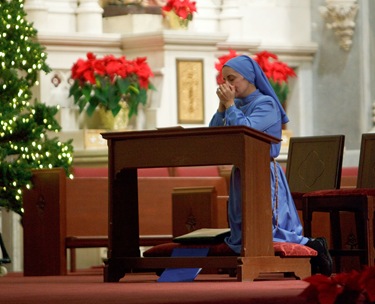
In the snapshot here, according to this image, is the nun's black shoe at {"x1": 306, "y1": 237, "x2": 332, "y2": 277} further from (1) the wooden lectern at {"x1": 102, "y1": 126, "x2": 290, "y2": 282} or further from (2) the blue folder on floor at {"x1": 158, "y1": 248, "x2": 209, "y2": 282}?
(2) the blue folder on floor at {"x1": 158, "y1": 248, "x2": 209, "y2": 282}

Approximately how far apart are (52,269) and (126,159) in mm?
2367

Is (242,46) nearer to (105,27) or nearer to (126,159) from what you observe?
(105,27)

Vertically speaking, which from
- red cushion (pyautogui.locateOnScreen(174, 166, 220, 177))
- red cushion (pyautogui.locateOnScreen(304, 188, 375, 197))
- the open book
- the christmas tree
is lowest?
the open book

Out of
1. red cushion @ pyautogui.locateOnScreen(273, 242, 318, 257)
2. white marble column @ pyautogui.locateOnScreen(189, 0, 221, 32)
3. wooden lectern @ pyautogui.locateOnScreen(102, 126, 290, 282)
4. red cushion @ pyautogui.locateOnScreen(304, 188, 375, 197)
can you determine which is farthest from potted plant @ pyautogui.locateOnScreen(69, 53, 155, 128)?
red cushion @ pyautogui.locateOnScreen(273, 242, 318, 257)

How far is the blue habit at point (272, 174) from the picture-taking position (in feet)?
24.4

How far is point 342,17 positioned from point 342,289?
8.53 meters

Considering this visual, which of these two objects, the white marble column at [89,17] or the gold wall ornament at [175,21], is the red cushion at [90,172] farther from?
the gold wall ornament at [175,21]

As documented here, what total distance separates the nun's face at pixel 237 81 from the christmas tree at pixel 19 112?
8.98ft

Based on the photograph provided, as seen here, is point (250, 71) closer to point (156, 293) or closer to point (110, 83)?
point (156, 293)

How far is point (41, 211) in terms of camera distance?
32.2 feet

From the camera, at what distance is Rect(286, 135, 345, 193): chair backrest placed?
9.40 metres

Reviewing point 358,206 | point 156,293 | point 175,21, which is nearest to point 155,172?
point 175,21

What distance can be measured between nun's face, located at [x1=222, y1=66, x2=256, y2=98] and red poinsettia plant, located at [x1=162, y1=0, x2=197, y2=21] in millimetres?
4683

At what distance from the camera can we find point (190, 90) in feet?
40.7
